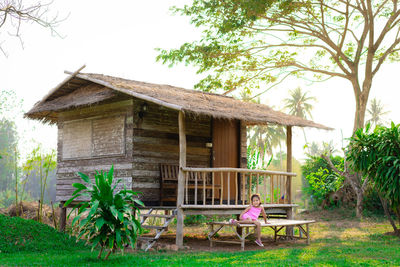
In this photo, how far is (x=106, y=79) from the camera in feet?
39.7

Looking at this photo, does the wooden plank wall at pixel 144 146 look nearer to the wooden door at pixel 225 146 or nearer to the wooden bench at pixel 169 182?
the wooden bench at pixel 169 182

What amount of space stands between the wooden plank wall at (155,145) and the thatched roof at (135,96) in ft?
2.09

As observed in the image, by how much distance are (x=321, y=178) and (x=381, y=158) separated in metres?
9.51

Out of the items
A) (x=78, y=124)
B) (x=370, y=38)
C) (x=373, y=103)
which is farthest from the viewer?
(x=373, y=103)

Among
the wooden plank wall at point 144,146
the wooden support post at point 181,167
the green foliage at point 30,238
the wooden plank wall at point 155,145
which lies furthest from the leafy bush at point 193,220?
the wooden support post at point 181,167

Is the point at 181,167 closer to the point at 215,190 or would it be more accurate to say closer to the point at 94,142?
the point at 215,190

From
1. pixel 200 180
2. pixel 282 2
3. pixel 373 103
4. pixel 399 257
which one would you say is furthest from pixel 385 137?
pixel 373 103

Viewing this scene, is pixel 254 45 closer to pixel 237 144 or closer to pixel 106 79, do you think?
pixel 237 144

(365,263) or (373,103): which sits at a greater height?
(373,103)

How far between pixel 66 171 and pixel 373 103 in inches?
1979

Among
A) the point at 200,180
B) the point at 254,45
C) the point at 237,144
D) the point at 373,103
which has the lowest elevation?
the point at 200,180

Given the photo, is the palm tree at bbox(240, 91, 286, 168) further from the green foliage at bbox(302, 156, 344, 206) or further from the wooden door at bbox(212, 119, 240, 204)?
the wooden door at bbox(212, 119, 240, 204)

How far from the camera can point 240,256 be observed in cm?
943

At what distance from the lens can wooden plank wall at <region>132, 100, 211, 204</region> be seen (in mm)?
12055
